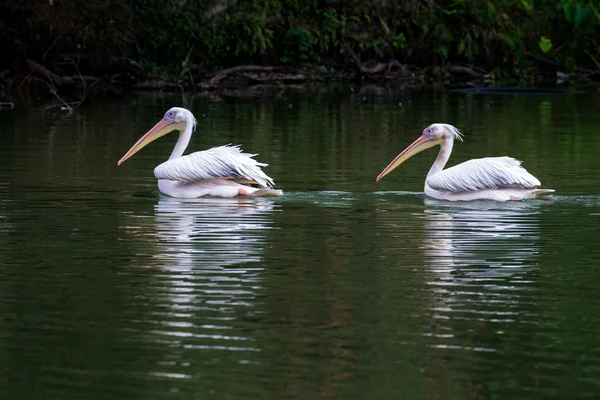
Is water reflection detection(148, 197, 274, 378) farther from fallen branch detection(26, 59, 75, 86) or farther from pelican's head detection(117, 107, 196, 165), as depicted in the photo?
fallen branch detection(26, 59, 75, 86)

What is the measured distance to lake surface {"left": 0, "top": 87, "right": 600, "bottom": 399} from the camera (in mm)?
6066

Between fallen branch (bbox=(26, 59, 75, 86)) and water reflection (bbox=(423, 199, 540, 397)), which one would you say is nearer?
water reflection (bbox=(423, 199, 540, 397))

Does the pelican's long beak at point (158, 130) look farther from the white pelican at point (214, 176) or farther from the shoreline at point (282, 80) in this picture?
the shoreline at point (282, 80)

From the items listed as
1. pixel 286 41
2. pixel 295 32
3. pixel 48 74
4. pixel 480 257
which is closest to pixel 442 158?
pixel 480 257

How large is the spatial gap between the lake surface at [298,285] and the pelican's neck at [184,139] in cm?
Result: 42

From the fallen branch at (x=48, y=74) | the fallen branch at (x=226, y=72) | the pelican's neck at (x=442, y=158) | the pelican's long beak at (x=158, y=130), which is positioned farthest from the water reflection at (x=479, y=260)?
the fallen branch at (x=226, y=72)

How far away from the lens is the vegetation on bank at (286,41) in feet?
93.8

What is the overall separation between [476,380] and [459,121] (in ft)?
50.9

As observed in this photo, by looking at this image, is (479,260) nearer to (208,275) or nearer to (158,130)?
(208,275)

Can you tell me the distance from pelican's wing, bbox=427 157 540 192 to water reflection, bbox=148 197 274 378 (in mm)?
1483

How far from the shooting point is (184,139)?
44.1ft

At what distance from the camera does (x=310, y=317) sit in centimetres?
719

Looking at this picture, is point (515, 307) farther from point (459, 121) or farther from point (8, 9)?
point (8, 9)

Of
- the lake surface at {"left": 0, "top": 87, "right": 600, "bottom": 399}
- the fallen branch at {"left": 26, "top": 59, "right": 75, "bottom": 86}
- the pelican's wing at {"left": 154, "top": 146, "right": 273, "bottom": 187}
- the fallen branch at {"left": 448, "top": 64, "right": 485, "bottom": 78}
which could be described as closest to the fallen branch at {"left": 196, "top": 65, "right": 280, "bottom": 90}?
the fallen branch at {"left": 26, "top": 59, "right": 75, "bottom": 86}
